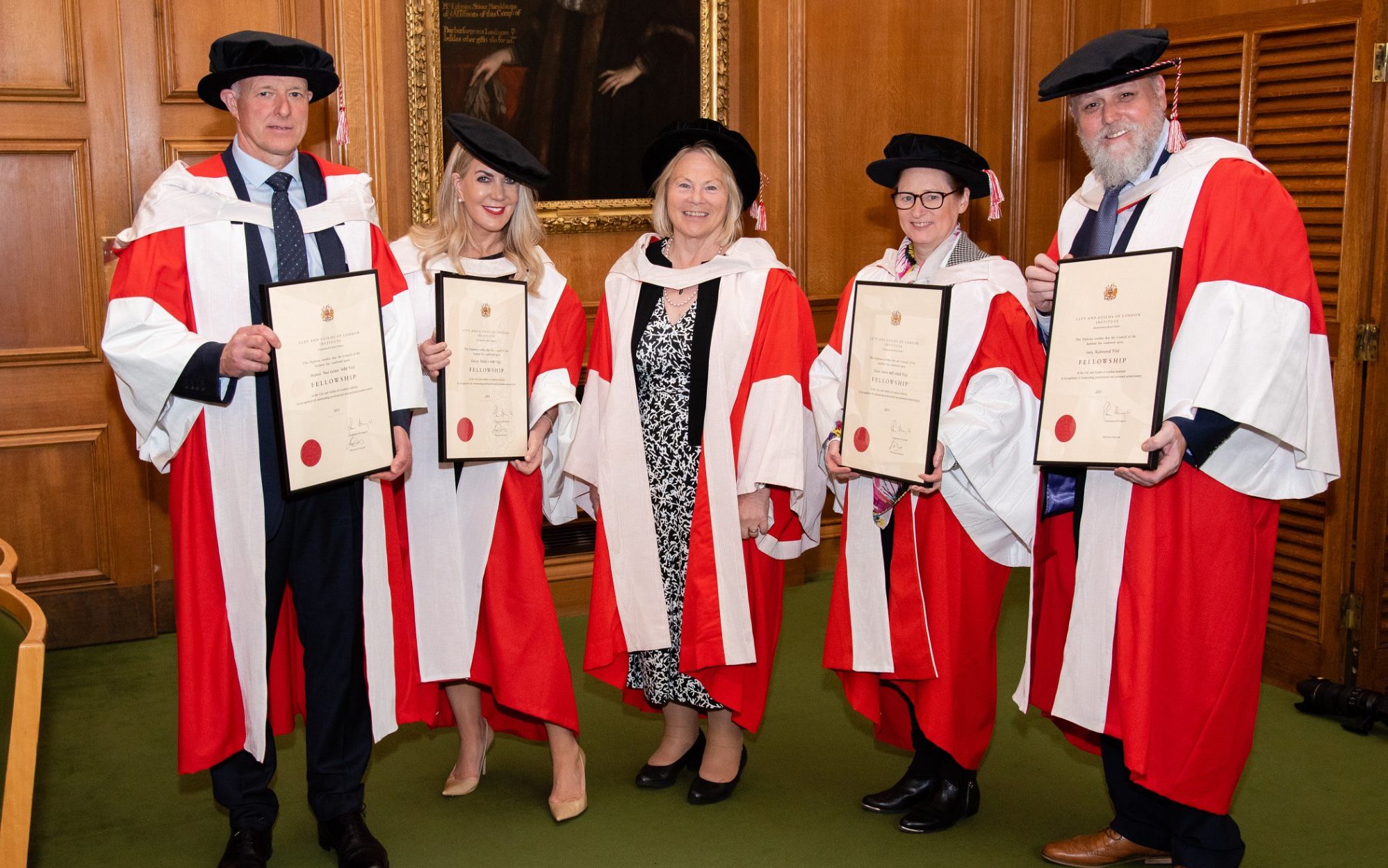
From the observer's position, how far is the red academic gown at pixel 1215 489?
2760 mm

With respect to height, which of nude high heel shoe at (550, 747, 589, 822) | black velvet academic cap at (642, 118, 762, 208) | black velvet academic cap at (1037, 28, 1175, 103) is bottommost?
nude high heel shoe at (550, 747, 589, 822)

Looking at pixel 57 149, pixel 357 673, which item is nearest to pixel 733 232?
pixel 357 673

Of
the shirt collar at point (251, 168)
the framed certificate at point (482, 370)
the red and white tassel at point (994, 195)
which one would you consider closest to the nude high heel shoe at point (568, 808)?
the framed certificate at point (482, 370)

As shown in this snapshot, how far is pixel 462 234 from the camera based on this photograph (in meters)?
3.42

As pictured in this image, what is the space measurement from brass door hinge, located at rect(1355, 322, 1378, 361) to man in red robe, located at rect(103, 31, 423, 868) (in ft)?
10.4

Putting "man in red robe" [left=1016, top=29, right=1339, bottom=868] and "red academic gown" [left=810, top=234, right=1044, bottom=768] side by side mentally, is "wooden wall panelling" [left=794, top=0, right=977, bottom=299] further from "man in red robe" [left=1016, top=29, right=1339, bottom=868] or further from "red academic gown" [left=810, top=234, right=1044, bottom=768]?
"man in red robe" [left=1016, top=29, right=1339, bottom=868]

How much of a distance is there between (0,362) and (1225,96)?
4685mm

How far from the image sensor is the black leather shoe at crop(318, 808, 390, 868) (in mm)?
3248

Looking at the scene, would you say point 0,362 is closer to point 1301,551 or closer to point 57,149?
point 57,149

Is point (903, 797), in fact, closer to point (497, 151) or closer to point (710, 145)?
point (710, 145)

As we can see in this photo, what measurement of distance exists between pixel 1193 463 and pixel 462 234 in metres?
1.92

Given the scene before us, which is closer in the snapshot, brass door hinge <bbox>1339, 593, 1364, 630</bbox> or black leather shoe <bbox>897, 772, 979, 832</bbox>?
black leather shoe <bbox>897, 772, 979, 832</bbox>

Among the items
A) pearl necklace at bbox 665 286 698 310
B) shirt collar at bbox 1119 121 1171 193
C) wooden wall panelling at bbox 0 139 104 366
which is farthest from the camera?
Answer: wooden wall panelling at bbox 0 139 104 366
